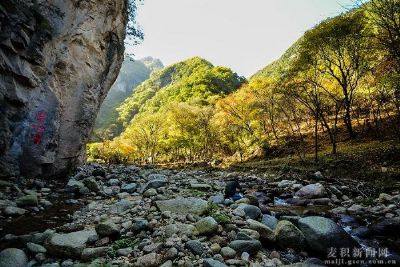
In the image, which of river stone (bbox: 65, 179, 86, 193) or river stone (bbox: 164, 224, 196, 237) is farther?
river stone (bbox: 65, 179, 86, 193)

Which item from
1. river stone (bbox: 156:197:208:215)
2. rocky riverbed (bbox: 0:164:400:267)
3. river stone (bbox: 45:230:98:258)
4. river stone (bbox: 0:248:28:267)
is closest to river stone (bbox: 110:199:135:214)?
rocky riverbed (bbox: 0:164:400:267)

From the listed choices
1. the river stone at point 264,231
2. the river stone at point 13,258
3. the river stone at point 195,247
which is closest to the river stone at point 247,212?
the river stone at point 264,231

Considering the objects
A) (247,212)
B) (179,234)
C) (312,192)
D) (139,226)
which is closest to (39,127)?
(139,226)

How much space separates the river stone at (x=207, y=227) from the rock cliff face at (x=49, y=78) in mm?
8608

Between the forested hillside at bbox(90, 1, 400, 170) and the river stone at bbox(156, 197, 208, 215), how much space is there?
437 inches

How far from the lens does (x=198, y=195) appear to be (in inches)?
485

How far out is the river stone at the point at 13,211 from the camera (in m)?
8.48

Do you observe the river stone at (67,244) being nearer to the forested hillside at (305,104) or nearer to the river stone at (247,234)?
the river stone at (247,234)

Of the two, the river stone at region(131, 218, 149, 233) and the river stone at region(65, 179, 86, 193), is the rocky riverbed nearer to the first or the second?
the river stone at region(131, 218, 149, 233)

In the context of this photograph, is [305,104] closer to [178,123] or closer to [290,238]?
[290,238]

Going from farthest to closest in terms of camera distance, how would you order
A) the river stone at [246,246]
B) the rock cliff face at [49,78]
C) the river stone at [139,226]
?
the rock cliff face at [49,78] < the river stone at [139,226] < the river stone at [246,246]

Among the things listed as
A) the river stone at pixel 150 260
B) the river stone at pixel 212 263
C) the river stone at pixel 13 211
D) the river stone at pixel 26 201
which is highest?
the river stone at pixel 26 201

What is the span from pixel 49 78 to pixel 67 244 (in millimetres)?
10360

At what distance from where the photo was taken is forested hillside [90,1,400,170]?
855 inches
